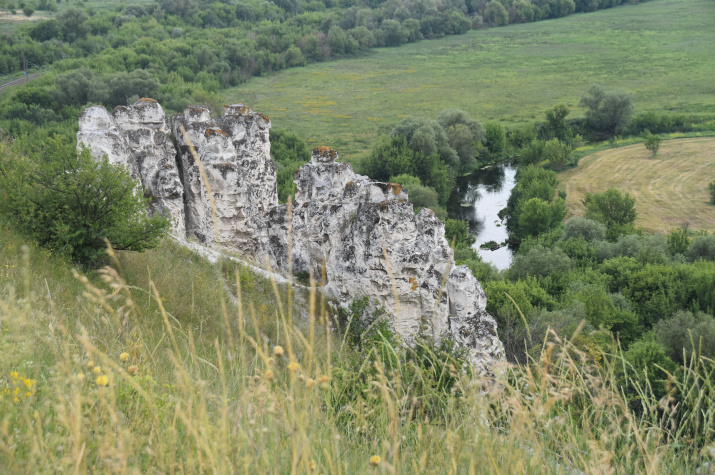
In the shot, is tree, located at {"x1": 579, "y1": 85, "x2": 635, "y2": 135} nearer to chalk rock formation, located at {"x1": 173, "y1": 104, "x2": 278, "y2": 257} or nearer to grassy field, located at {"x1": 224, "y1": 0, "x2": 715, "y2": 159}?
grassy field, located at {"x1": 224, "y1": 0, "x2": 715, "y2": 159}

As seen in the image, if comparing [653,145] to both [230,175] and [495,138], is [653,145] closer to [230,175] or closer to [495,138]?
[495,138]

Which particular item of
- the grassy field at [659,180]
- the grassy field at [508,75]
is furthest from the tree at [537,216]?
the grassy field at [508,75]

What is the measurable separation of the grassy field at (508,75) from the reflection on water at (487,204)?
13648 millimetres

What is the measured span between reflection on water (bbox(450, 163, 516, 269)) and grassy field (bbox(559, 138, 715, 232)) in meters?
6.09

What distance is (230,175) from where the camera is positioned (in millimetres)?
16641

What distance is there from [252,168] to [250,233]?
2.13 metres

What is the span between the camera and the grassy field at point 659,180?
44347 mm

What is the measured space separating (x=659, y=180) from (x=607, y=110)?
17.4 metres

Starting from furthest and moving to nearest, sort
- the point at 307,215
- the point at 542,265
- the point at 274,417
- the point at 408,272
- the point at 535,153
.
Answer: the point at 535,153, the point at 542,265, the point at 307,215, the point at 408,272, the point at 274,417

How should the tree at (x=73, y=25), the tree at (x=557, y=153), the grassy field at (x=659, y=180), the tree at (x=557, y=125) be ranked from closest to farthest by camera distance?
the grassy field at (x=659, y=180), the tree at (x=557, y=153), the tree at (x=557, y=125), the tree at (x=73, y=25)

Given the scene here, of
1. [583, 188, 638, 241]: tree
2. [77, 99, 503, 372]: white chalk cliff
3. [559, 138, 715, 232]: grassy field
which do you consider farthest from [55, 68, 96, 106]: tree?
[583, 188, 638, 241]: tree

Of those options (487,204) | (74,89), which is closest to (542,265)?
(487,204)

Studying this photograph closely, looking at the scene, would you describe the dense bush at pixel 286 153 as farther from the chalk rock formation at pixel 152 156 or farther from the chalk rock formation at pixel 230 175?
the chalk rock formation at pixel 152 156

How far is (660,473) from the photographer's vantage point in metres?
3.36
